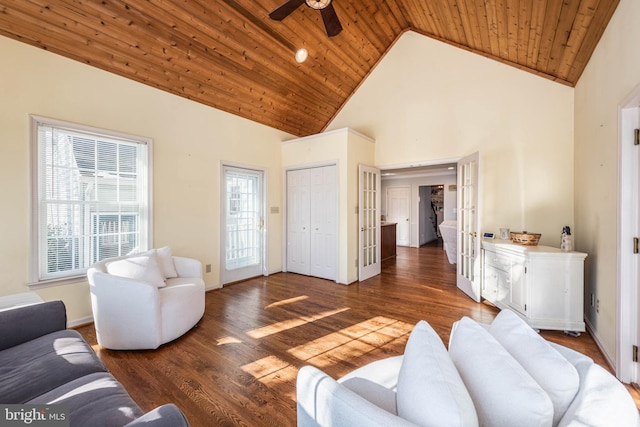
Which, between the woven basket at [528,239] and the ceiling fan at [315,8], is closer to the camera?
the ceiling fan at [315,8]

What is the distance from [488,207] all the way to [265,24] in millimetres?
4002

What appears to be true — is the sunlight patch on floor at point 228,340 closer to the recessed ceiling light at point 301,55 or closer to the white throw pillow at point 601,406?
the white throw pillow at point 601,406

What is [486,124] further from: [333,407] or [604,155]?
[333,407]

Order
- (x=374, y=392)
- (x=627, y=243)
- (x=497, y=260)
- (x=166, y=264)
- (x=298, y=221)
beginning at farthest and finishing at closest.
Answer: (x=298, y=221)
(x=497, y=260)
(x=166, y=264)
(x=627, y=243)
(x=374, y=392)

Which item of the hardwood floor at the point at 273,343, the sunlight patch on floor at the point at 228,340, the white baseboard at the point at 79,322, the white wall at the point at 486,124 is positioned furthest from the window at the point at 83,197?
the white wall at the point at 486,124

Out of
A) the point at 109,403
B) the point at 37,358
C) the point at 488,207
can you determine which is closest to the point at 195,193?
the point at 37,358

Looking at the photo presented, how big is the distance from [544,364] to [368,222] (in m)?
4.10

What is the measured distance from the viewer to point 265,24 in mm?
3373

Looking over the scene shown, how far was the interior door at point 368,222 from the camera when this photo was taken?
4715 mm

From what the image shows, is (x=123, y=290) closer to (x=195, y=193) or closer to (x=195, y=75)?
(x=195, y=193)

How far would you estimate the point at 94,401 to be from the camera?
117 cm

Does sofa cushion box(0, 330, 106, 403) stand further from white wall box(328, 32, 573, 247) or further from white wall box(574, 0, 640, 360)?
white wall box(328, 32, 573, 247)

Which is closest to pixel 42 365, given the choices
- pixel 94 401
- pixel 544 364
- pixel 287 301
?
pixel 94 401

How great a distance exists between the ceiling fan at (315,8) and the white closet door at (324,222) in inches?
87.8
